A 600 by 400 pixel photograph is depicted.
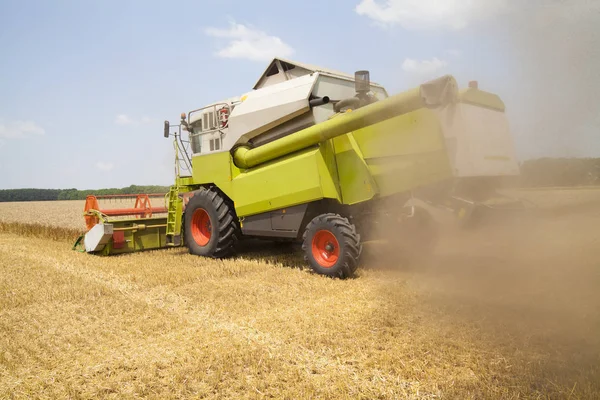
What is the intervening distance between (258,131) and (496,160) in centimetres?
334

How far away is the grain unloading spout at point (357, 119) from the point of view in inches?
175

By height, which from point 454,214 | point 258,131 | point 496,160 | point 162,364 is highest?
point 258,131

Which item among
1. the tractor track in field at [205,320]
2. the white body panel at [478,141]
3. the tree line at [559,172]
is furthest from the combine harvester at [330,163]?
the tractor track in field at [205,320]

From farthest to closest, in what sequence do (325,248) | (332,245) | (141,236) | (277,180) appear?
(141,236)
(277,180)
(325,248)
(332,245)

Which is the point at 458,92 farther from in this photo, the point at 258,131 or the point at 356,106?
the point at 258,131

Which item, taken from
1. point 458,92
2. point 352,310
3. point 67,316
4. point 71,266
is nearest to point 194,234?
point 71,266

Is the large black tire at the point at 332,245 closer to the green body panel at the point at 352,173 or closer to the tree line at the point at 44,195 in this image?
the green body panel at the point at 352,173

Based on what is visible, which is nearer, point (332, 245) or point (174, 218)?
point (332, 245)

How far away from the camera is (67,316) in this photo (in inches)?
164

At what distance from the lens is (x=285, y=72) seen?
23.0ft

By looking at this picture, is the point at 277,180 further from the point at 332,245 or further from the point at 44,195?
the point at 44,195

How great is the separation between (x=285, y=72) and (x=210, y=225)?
9.27 feet

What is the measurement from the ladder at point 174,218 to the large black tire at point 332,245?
3117mm

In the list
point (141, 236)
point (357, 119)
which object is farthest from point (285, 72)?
point (141, 236)
